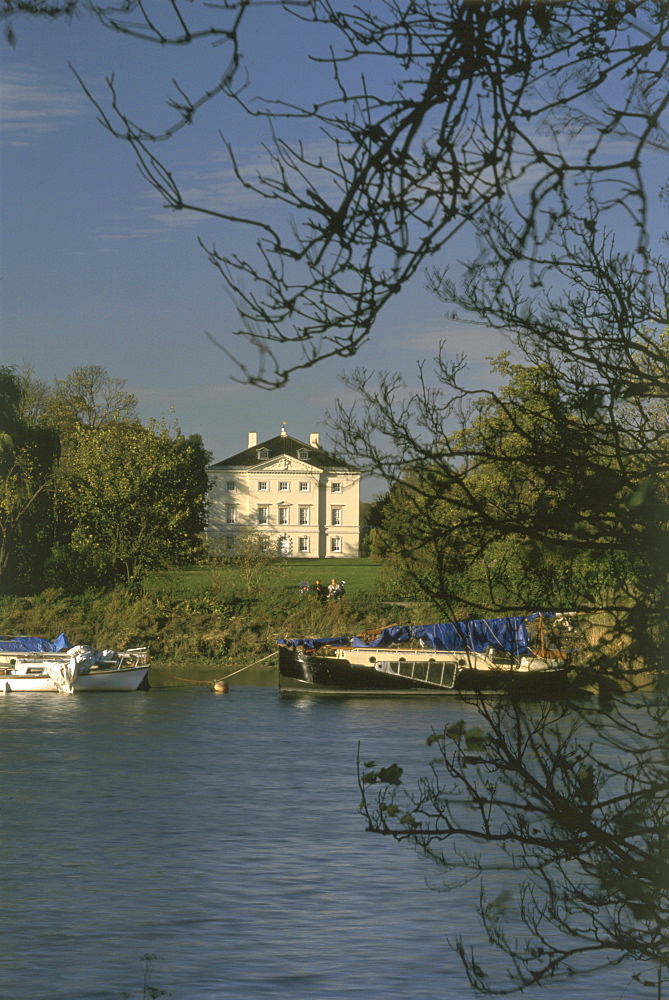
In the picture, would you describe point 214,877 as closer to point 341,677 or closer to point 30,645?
point 341,677

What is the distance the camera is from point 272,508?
8312cm

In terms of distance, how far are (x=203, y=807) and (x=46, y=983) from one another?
11547 millimetres

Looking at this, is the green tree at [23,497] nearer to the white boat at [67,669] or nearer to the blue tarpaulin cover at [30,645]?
the blue tarpaulin cover at [30,645]

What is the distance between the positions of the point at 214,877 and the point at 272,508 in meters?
63.0

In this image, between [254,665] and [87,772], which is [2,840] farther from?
[254,665]

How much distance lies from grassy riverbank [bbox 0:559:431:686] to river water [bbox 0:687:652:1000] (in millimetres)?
14044

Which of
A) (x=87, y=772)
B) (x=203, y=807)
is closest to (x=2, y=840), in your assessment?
(x=203, y=807)

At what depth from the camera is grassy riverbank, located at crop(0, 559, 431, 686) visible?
5119 centimetres

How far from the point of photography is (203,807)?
26062mm

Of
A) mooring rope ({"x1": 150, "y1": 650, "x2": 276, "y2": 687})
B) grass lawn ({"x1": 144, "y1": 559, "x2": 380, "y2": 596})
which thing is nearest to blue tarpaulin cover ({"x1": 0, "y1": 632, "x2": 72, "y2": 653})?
mooring rope ({"x1": 150, "y1": 650, "x2": 276, "y2": 687})

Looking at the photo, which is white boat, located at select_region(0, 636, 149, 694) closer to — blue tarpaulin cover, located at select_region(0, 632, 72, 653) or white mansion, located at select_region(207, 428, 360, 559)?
blue tarpaulin cover, located at select_region(0, 632, 72, 653)

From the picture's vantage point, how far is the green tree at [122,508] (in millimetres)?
53156

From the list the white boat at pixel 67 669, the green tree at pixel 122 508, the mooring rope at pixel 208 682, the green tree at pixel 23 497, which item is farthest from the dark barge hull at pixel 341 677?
the green tree at pixel 23 497

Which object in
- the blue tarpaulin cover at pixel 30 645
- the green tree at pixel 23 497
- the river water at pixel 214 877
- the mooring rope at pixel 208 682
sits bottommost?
the river water at pixel 214 877
